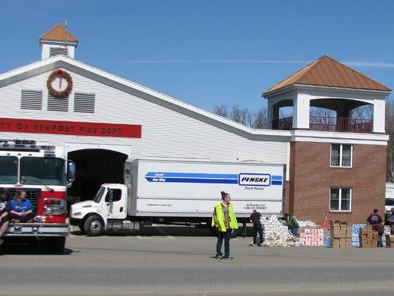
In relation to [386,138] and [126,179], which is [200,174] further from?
[386,138]

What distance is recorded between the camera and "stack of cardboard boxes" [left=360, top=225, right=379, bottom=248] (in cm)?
2353

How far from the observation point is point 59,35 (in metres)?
40.9

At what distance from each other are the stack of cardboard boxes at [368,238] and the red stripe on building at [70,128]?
1321cm

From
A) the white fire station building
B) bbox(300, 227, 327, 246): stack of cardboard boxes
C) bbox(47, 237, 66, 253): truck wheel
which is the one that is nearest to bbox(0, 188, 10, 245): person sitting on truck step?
bbox(47, 237, 66, 253): truck wheel

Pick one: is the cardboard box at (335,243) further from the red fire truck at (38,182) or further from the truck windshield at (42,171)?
the truck windshield at (42,171)

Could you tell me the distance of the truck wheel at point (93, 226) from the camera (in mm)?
25906

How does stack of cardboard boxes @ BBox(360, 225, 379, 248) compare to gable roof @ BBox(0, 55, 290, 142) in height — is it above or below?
below

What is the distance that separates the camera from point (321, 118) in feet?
117

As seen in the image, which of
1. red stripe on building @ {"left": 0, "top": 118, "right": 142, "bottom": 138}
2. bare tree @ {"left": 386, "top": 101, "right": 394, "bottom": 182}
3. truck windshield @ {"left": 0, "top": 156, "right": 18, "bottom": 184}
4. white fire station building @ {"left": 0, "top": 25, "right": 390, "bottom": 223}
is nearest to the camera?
truck windshield @ {"left": 0, "top": 156, "right": 18, "bottom": 184}

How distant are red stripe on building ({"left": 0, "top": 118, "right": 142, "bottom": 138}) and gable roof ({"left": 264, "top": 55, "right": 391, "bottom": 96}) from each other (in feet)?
31.8

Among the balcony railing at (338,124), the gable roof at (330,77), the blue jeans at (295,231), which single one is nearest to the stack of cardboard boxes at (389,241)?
the blue jeans at (295,231)

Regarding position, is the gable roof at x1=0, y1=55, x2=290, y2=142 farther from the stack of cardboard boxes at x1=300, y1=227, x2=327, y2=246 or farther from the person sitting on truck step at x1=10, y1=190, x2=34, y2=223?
the person sitting on truck step at x1=10, y1=190, x2=34, y2=223

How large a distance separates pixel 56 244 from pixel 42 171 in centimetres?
212

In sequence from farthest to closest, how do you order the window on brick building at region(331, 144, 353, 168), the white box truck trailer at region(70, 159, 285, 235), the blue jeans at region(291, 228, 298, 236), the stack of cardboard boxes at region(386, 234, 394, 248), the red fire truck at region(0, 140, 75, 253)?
the window on brick building at region(331, 144, 353, 168), the white box truck trailer at region(70, 159, 285, 235), the blue jeans at region(291, 228, 298, 236), the stack of cardboard boxes at region(386, 234, 394, 248), the red fire truck at region(0, 140, 75, 253)
